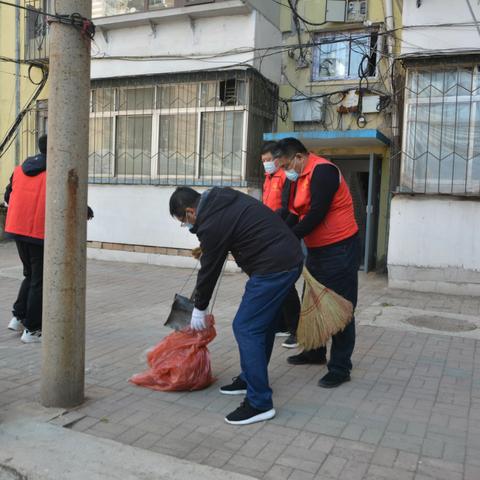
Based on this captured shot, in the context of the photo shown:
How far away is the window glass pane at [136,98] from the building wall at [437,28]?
4.62m

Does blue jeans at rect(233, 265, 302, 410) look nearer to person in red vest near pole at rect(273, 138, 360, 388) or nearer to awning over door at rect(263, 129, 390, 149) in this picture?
person in red vest near pole at rect(273, 138, 360, 388)

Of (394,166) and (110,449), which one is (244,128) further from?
(110,449)

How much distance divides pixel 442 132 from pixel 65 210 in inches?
241

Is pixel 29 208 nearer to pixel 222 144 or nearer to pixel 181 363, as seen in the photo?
pixel 181 363

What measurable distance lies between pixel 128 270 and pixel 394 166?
4.73 m

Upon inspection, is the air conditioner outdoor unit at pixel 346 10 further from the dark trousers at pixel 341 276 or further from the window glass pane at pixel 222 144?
the dark trousers at pixel 341 276

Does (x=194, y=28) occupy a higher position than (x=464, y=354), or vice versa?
(x=194, y=28)

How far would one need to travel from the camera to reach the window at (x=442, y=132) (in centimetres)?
A: 778

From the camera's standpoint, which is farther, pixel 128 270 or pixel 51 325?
pixel 128 270

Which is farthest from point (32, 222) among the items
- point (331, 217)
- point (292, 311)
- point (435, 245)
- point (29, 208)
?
point (435, 245)

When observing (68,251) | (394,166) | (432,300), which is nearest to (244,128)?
(394,166)

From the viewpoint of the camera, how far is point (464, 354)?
16.9ft

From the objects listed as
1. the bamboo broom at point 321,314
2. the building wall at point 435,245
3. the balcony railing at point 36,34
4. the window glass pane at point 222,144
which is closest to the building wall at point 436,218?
the building wall at point 435,245

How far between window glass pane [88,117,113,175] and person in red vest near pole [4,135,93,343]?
18.5ft
